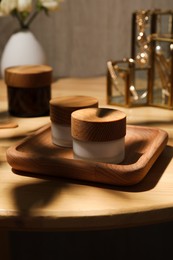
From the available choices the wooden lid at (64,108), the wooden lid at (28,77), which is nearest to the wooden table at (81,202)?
the wooden lid at (64,108)

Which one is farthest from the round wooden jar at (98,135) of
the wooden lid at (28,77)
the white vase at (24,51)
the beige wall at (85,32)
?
the beige wall at (85,32)

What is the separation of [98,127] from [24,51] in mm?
689

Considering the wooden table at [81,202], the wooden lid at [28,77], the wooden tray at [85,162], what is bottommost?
the wooden table at [81,202]

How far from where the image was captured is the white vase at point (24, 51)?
52.4 inches

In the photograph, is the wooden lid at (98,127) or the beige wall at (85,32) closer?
the wooden lid at (98,127)

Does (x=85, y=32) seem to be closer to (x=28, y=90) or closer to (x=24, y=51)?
(x=24, y=51)

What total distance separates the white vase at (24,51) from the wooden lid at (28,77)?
0.98ft

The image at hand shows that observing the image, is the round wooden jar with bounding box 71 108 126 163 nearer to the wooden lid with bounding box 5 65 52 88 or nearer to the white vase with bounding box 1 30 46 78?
the wooden lid with bounding box 5 65 52 88

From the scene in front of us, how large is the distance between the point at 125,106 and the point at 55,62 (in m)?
0.55

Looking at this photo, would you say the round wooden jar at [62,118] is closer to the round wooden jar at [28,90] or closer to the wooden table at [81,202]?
the wooden table at [81,202]

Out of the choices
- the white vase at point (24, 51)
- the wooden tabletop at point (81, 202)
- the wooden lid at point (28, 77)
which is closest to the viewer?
the wooden tabletop at point (81, 202)

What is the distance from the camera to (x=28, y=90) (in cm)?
102

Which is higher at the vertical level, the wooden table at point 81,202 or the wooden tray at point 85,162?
the wooden tray at point 85,162

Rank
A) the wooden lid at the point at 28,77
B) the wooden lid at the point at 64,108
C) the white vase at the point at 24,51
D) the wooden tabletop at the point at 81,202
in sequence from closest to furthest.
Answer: the wooden tabletop at the point at 81,202 → the wooden lid at the point at 64,108 → the wooden lid at the point at 28,77 → the white vase at the point at 24,51
